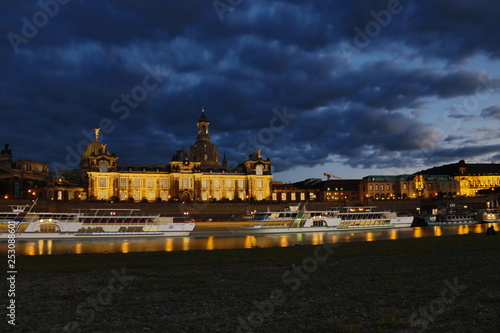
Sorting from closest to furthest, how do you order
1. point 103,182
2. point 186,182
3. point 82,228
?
point 82,228 → point 103,182 → point 186,182

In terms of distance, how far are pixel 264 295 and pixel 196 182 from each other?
101736 millimetres

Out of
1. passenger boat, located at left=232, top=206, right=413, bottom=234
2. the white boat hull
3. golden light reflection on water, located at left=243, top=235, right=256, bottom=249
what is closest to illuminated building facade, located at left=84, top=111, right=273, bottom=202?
passenger boat, located at left=232, top=206, right=413, bottom=234

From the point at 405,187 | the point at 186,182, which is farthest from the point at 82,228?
the point at 405,187

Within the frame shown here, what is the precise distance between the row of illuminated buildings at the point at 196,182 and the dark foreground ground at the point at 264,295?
9071 centimetres

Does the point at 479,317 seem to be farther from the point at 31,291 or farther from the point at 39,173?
the point at 39,173

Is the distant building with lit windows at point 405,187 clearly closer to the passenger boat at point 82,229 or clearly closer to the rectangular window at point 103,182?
the rectangular window at point 103,182

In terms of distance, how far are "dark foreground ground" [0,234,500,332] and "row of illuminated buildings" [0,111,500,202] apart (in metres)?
90.7

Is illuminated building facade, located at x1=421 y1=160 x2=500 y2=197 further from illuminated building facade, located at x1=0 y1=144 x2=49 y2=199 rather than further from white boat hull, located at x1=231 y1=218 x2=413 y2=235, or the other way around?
illuminated building facade, located at x1=0 y1=144 x2=49 y2=199

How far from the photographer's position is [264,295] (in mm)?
12055

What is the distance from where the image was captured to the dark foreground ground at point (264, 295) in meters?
9.08

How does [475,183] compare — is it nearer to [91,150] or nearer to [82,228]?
[91,150]

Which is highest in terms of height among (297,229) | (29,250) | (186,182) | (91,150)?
(91,150)

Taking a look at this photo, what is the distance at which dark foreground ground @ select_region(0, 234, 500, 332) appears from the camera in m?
9.08

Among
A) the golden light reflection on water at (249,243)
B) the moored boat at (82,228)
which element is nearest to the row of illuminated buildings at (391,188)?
the moored boat at (82,228)
